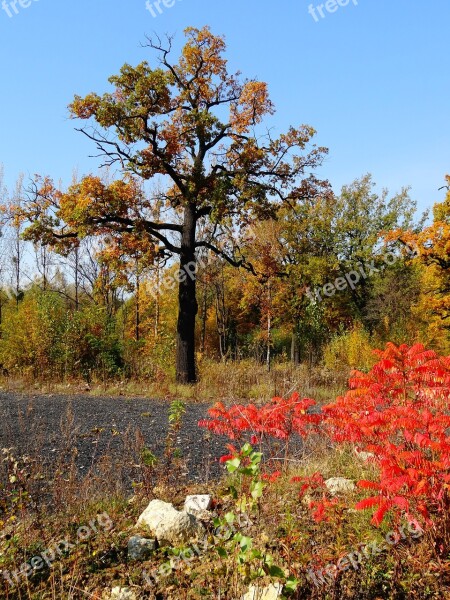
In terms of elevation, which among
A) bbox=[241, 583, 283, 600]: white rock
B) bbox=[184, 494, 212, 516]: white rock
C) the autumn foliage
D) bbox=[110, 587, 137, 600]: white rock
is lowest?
bbox=[110, 587, 137, 600]: white rock

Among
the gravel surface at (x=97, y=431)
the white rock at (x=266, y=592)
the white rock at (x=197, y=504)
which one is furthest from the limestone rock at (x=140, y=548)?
the gravel surface at (x=97, y=431)

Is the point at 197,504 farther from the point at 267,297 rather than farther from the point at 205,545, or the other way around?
the point at 267,297

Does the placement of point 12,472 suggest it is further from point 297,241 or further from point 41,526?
point 297,241

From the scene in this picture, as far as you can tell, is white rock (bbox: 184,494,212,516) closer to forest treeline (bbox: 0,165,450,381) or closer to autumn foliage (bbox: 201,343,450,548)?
autumn foliage (bbox: 201,343,450,548)

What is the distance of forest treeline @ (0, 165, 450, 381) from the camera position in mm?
14000

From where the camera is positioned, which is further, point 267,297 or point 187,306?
point 267,297

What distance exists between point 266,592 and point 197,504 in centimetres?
139

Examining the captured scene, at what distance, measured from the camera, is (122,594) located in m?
2.98

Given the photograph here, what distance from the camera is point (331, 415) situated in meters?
3.93

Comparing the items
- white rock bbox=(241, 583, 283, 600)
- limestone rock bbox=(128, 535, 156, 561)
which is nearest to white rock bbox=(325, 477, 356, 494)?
white rock bbox=(241, 583, 283, 600)

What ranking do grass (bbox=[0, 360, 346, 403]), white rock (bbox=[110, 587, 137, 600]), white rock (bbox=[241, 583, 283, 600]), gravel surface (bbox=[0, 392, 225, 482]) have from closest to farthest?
white rock (bbox=[241, 583, 283, 600]) → white rock (bbox=[110, 587, 137, 600]) → gravel surface (bbox=[0, 392, 225, 482]) → grass (bbox=[0, 360, 346, 403])

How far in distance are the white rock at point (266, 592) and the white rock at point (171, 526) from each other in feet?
2.69

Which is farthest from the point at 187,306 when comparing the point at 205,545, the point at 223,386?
the point at 205,545

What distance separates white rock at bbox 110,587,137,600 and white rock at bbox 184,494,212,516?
1097 mm
